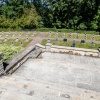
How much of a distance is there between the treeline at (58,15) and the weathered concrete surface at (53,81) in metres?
28.1

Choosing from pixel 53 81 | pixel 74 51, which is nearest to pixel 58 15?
A: pixel 74 51

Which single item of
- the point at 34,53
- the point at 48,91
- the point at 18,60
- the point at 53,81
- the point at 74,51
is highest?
the point at 18,60

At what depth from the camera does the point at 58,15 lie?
4588 cm

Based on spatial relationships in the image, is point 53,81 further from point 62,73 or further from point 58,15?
point 58,15

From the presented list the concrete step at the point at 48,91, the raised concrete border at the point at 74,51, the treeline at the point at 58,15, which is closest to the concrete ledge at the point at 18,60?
the concrete step at the point at 48,91

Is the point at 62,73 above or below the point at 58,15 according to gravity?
below

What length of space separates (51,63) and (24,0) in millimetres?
41230

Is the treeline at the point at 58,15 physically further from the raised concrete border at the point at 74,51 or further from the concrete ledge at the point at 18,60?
the concrete ledge at the point at 18,60

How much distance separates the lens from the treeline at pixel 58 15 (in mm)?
42625

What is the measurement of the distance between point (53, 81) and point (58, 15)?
37.5 meters

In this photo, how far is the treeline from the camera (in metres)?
42.6

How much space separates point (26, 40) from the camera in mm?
29750

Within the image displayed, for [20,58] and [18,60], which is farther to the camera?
[20,58]

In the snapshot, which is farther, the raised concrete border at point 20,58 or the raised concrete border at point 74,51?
the raised concrete border at point 74,51
